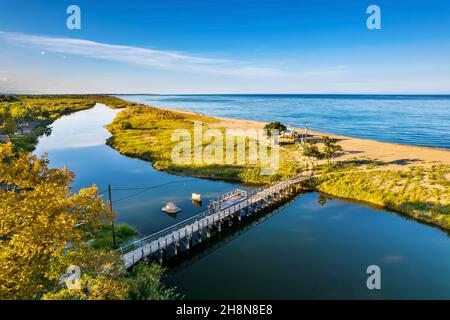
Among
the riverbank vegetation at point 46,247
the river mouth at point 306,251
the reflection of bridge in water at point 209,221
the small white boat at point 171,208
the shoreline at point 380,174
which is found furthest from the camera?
the shoreline at point 380,174

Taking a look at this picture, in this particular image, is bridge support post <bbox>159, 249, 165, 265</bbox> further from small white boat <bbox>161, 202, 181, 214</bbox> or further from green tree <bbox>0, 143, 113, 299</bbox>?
green tree <bbox>0, 143, 113, 299</bbox>

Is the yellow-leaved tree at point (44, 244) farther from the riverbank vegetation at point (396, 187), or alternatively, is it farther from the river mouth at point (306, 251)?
the riverbank vegetation at point (396, 187)

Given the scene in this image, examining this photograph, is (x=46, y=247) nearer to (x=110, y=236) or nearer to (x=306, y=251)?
(x=110, y=236)

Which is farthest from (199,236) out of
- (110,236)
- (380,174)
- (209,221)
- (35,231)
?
(380,174)

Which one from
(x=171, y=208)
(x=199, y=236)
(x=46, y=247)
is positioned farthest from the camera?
(x=171, y=208)

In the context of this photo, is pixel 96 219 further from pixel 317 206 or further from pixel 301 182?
pixel 301 182

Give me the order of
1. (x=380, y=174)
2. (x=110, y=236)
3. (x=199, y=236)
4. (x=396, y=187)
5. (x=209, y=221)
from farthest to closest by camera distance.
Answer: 1. (x=380, y=174)
2. (x=396, y=187)
3. (x=209, y=221)
4. (x=199, y=236)
5. (x=110, y=236)

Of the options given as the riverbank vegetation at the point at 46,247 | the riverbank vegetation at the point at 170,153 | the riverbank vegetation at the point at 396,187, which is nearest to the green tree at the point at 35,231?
the riverbank vegetation at the point at 46,247

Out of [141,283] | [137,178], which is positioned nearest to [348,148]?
[137,178]
